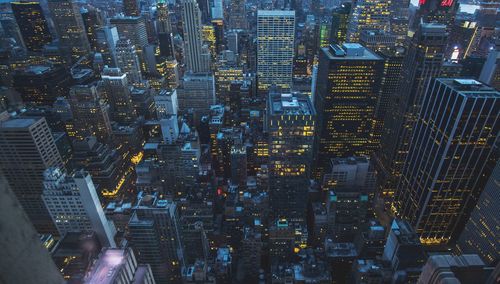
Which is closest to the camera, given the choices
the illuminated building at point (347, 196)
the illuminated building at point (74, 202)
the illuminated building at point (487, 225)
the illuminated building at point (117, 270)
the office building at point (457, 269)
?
the office building at point (457, 269)

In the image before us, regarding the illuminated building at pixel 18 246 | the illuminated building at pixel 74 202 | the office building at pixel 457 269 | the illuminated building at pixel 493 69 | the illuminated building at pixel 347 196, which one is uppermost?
the illuminated building at pixel 18 246

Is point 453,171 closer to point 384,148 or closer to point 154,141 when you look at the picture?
point 384,148

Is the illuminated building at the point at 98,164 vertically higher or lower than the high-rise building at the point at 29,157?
lower

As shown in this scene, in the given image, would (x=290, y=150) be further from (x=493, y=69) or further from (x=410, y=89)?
(x=493, y=69)

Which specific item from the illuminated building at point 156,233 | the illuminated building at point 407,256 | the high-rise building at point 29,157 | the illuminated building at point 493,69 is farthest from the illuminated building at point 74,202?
the illuminated building at point 493,69

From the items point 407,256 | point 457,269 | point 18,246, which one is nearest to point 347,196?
point 407,256

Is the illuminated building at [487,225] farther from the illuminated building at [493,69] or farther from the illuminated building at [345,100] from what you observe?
the illuminated building at [493,69]

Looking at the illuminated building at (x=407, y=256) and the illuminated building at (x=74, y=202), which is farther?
the illuminated building at (x=74, y=202)
